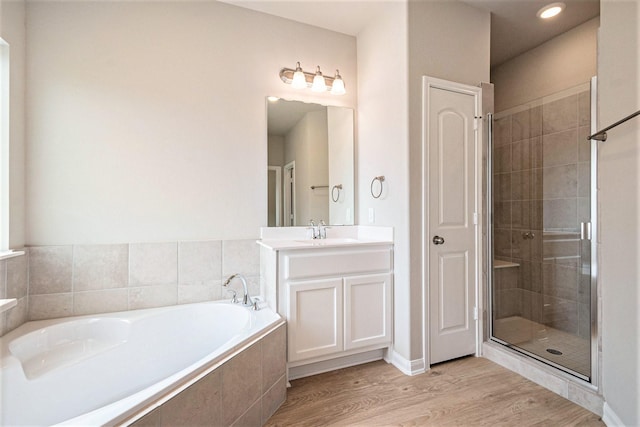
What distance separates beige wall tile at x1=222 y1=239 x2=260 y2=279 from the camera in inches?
90.4

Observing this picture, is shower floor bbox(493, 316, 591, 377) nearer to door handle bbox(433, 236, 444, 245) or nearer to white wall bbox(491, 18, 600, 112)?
door handle bbox(433, 236, 444, 245)

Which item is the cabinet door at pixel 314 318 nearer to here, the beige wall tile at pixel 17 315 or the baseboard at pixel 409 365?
the baseboard at pixel 409 365

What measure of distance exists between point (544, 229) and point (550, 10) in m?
1.80

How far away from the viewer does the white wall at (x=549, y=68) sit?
2.53 metres

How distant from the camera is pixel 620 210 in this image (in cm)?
150

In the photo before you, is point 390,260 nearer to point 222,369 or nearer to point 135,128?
point 222,369

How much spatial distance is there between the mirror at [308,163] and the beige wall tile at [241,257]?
0.26 m

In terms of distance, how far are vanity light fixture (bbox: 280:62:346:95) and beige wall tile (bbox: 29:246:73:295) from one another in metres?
2.07

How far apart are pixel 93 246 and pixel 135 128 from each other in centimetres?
88

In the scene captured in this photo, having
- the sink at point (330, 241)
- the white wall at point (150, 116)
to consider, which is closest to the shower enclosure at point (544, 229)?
the sink at point (330, 241)

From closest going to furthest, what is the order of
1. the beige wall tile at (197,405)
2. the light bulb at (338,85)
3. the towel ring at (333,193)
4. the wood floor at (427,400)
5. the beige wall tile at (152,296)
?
the beige wall tile at (197,405) → the wood floor at (427,400) → the beige wall tile at (152,296) → the light bulb at (338,85) → the towel ring at (333,193)

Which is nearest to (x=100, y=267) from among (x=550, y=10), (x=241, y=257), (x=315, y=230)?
(x=241, y=257)

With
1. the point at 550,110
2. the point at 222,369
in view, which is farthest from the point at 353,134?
the point at 222,369

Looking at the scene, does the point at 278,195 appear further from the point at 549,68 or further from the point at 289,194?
the point at 549,68
